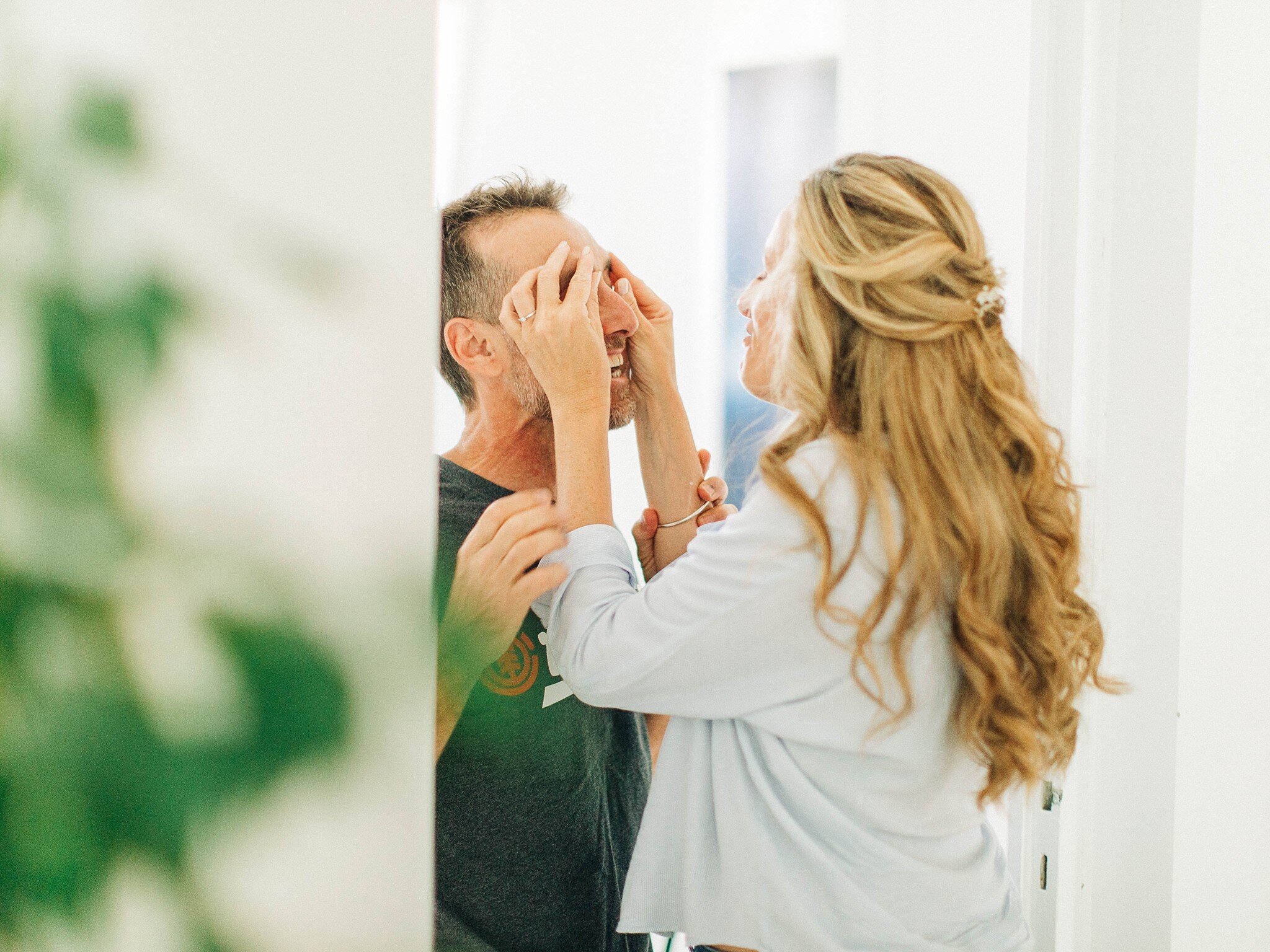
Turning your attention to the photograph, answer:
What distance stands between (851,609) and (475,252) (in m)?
0.69

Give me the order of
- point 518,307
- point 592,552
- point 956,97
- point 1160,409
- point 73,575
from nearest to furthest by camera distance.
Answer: point 73,575 → point 592,552 → point 518,307 → point 1160,409 → point 956,97

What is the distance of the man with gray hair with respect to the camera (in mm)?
1032

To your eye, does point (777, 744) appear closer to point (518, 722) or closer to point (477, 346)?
point (518, 722)

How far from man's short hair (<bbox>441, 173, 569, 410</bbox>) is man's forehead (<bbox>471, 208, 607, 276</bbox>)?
10 mm

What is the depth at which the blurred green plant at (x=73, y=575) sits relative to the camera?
0.31 meters

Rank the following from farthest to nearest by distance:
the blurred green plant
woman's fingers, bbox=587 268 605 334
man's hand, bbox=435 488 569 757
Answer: woman's fingers, bbox=587 268 605 334, man's hand, bbox=435 488 569 757, the blurred green plant

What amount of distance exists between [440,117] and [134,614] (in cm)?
134

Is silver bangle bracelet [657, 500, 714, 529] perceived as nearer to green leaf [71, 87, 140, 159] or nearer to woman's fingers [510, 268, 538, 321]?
woman's fingers [510, 268, 538, 321]

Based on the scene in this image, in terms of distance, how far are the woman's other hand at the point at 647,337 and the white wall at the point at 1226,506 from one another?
2.64ft

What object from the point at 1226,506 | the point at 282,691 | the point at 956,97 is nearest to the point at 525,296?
the point at 282,691

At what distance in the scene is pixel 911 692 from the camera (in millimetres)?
826

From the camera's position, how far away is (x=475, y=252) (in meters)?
1.20

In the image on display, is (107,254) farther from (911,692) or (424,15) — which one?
(911,692)

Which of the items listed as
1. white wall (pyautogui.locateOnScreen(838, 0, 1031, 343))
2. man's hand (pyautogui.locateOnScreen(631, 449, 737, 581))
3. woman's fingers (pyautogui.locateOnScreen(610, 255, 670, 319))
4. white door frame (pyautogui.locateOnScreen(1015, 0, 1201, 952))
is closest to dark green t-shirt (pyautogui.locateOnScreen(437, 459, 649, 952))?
man's hand (pyautogui.locateOnScreen(631, 449, 737, 581))
